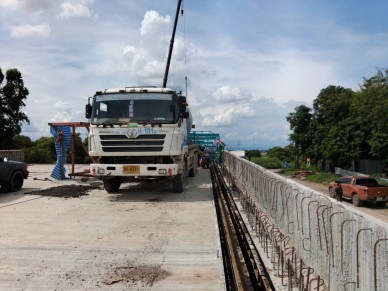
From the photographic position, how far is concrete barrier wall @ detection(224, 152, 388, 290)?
3117 millimetres

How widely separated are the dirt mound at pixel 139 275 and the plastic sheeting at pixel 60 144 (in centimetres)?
1220

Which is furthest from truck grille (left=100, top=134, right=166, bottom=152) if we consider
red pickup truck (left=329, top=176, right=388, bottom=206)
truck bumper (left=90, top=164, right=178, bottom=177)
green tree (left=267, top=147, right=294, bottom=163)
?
green tree (left=267, top=147, right=294, bottom=163)

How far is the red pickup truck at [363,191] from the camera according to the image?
69.0 ft

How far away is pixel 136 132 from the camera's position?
10609mm

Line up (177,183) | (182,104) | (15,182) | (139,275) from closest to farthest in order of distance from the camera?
(139,275), (182,104), (177,183), (15,182)

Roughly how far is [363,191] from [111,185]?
1499 cm

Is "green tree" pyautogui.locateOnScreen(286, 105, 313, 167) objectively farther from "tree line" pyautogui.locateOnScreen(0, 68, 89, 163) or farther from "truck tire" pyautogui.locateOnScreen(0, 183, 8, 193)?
"truck tire" pyautogui.locateOnScreen(0, 183, 8, 193)

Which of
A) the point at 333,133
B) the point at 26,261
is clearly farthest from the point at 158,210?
the point at 333,133

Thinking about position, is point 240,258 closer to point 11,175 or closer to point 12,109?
point 11,175

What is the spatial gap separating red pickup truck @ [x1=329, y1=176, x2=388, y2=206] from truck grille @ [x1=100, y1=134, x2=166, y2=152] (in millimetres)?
14781

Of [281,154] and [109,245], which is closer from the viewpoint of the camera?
[109,245]

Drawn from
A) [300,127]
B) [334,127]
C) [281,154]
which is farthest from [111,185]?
[281,154]

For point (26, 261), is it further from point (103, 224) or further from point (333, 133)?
point (333, 133)

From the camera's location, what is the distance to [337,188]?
22141mm
